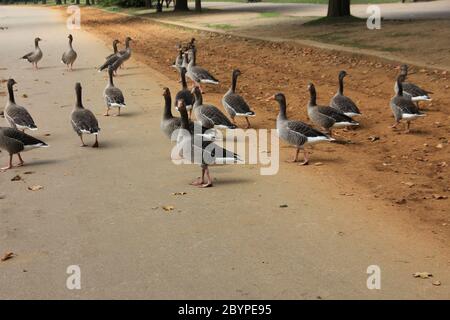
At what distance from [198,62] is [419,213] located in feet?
56.1

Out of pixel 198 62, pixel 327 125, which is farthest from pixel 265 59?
pixel 327 125

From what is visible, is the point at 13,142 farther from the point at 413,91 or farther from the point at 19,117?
the point at 413,91

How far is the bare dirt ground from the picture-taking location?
8.48 m

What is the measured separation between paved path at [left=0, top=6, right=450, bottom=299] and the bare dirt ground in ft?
2.05

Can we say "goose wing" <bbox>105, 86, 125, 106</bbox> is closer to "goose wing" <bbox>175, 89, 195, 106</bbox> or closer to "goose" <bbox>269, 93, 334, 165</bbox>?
"goose wing" <bbox>175, 89, 195, 106</bbox>

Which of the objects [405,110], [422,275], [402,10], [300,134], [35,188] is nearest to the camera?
[422,275]

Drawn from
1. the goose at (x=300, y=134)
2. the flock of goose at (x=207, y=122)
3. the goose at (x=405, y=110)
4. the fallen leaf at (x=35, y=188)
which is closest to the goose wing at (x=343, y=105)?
the flock of goose at (x=207, y=122)

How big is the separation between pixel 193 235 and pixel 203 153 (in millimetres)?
1906

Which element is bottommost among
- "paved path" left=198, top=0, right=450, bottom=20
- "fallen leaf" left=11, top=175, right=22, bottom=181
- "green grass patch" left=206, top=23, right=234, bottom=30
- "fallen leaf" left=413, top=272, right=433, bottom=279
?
"fallen leaf" left=11, top=175, right=22, bottom=181

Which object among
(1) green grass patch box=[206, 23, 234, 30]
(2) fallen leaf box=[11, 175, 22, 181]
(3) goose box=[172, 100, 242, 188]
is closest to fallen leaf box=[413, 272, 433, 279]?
(3) goose box=[172, 100, 242, 188]

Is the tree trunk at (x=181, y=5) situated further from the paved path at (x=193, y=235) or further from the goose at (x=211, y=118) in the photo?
the paved path at (x=193, y=235)

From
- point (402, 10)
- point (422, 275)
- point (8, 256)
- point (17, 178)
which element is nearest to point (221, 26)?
point (402, 10)

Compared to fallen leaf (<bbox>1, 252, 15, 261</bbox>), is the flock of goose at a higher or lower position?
higher

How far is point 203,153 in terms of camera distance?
336 inches
